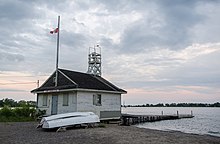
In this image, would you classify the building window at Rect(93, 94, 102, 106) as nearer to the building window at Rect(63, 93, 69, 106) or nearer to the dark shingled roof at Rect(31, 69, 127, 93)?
the dark shingled roof at Rect(31, 69, 127, 93)

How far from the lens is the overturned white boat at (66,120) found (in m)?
16.0

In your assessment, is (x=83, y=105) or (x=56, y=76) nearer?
(x=83, y=105)

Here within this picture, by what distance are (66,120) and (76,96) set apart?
5.27 m

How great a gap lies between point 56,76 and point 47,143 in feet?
45.3

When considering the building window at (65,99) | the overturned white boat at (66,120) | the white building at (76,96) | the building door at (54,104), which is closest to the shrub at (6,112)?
the white building at (76,96)

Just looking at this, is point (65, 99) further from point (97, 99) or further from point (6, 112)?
point (6, 112)

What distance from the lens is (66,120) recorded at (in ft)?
54.8

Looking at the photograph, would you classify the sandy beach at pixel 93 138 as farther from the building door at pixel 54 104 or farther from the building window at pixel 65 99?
the building door at pixel 54 104

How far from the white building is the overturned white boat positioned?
152 inches

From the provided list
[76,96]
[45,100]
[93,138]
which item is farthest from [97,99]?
[93,138]

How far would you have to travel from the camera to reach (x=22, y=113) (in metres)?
25.8

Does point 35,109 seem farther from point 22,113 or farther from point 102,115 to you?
point 102,115

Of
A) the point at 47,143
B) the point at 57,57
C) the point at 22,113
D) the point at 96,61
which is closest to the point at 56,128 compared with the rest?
the point at 47,143

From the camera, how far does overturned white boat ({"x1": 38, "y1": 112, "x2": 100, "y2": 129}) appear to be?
16.0 m
